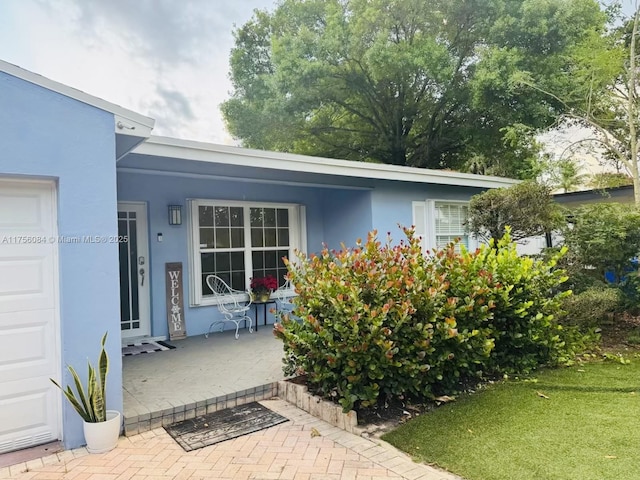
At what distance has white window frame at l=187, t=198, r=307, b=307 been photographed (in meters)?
6.92

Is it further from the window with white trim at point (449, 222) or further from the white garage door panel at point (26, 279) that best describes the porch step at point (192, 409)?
the window with white trim at point (449, 222)

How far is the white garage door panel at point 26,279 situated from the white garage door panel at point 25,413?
63cm

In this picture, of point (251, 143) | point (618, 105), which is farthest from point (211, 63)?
point (618, 105)

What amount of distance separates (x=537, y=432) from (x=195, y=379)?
3341 millimetres

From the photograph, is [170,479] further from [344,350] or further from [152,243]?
[152,243]

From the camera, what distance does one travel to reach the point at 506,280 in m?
4.91

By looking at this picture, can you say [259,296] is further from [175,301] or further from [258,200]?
[258,200]

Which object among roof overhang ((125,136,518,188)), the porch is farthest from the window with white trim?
the porch

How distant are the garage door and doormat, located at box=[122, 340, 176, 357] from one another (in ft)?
7.38

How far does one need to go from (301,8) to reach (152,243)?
12.7 metres

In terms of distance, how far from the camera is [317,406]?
13.4 feet

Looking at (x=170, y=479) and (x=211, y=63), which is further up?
Answer: (x=211, y=63)

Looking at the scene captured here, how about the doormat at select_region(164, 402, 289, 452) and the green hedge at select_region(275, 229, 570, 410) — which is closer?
the doormat at select_region(164, 402, 289, 452)

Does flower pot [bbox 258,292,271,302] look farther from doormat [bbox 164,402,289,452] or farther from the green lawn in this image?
the green lawn
